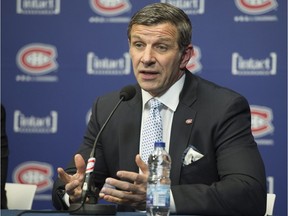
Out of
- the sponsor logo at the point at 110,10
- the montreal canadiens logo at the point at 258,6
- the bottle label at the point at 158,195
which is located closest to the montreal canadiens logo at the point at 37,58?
the sponsor logo at the point at 110,10

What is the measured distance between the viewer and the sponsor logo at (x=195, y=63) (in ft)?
16.9

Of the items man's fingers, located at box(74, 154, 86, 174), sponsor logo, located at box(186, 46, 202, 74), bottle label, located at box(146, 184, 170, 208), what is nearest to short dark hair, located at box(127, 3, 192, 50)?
man's fingers, located at box(74, 154, 86, 174)

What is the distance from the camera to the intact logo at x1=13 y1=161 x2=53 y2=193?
5.44m

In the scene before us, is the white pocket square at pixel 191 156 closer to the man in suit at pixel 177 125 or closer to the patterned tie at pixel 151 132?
the man in suit at pixel 177 125

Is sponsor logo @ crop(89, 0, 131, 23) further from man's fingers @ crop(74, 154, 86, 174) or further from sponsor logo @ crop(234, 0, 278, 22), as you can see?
man's fingers @ crop(74, 154, 86, 174)

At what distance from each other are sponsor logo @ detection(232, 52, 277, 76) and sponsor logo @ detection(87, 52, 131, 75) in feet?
2.84

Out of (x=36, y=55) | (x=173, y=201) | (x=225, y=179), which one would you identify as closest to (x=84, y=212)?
(x=173, y=201)

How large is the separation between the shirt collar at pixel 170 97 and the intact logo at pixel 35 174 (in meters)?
2.48

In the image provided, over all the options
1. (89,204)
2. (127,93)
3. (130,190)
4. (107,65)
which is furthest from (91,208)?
(107,65)

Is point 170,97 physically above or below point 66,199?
above

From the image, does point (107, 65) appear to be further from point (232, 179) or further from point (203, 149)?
point (232, 179)

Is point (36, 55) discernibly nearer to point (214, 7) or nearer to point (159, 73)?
point (214, 7)

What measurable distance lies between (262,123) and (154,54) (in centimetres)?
222

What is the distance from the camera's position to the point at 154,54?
302cm
